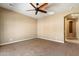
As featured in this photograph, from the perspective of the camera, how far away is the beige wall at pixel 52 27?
696cm

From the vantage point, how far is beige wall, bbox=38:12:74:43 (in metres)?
6.96

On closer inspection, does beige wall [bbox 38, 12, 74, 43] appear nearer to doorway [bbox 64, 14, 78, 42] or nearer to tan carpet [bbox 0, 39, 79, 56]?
tan carpet [bbox 0, 39, 79, 56]

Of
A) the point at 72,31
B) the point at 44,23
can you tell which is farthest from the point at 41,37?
the point at 72,31

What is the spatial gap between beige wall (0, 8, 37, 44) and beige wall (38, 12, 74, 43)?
2.84 ft

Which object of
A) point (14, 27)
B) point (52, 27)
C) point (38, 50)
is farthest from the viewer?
point (52, 27)

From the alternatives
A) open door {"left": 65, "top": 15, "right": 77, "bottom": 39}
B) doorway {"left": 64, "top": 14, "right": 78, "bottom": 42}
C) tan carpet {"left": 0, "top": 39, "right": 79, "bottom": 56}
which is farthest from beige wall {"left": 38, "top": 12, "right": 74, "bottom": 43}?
open door {"left": 65, "top": 15, "right": 77, "bottom": 39}

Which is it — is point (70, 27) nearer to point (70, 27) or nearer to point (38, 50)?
point (70, 27)

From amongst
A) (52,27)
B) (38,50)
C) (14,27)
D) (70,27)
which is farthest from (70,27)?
(38,50)

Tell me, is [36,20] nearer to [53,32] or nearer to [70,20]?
[53,32]

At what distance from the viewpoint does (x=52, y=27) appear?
25.5ft

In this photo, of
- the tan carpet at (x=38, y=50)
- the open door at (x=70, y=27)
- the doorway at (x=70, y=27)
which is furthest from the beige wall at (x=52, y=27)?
the open door at (x=70, y=27)

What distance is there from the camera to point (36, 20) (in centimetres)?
943

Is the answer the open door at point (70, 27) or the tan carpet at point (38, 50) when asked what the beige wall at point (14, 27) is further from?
the open door at point (70, 27)

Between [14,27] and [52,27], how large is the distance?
3.01m
